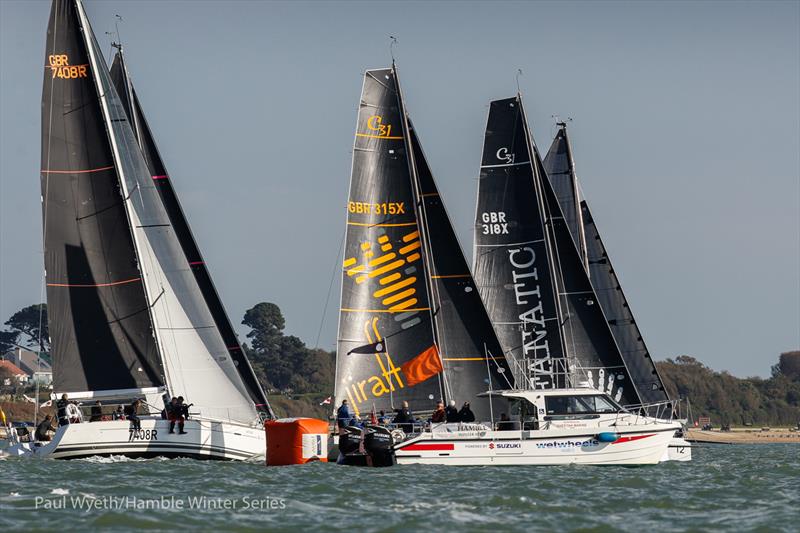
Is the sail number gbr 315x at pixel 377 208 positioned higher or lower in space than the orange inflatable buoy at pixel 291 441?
higher

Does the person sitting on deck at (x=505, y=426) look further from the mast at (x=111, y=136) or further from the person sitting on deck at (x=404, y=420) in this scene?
the mast at (x=111, y=136)

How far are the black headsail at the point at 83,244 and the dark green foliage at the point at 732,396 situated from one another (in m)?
87.8

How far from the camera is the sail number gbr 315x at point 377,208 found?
37500mm

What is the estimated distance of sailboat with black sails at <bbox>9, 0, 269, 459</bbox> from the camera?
36219 millimetres

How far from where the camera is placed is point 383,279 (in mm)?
37469

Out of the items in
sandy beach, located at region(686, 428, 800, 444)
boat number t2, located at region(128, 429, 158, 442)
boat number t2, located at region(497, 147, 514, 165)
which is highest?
boat number t2, located at region(497, 147, 514, 165)

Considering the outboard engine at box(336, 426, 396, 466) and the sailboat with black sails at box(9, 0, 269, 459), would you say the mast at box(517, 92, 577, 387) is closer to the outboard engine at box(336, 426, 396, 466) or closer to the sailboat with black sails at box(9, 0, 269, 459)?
the outboard engine at box(336, 426, 396, 466)

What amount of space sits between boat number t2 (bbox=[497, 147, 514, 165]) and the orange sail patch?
7479 mm

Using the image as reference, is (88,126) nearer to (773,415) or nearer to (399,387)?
(399,387)

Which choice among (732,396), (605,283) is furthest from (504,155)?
(732,396)

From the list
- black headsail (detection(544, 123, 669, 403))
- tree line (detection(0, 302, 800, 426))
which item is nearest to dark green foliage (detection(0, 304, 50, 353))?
tree line (detection(0, 302, 800, 426))

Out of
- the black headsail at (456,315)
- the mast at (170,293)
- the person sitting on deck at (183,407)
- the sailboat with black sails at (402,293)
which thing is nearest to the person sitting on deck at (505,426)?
the sailboat with black sails at (402,293)

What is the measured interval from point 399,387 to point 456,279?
3.58 m

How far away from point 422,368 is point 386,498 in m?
12.3
